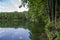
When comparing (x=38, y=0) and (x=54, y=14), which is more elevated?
(x=38, y=0)

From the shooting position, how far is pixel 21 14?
85438 mm

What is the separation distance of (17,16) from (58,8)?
6505 centimetres

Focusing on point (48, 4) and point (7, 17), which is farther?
point (7, 17)

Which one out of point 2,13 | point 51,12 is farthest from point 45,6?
point 2,13

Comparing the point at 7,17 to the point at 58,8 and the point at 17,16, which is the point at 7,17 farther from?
the point at 58,8

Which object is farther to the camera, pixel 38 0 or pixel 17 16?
pixel 17 16

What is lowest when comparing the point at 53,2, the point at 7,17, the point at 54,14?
the point at 7,17

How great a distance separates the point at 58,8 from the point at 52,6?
73 cm

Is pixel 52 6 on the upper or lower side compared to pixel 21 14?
upper

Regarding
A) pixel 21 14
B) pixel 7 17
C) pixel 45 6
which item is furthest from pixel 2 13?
pixel 45 6

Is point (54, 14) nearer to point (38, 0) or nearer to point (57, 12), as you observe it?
point (57, 12)

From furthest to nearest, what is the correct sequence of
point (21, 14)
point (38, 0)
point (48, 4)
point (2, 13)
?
point (2, 13), point (21, 14), point (48, 4), point (38, 0)

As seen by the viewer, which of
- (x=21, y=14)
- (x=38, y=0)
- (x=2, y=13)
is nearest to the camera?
(x=38, y=0)

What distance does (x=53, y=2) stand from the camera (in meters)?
24.0
